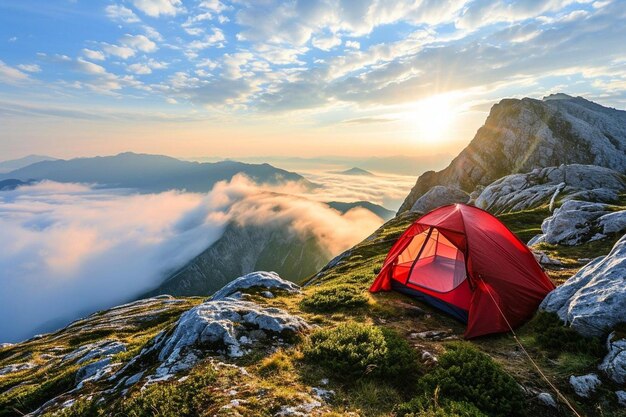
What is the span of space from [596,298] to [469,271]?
14.8ft

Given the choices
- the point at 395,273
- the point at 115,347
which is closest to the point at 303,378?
the point at 395,273

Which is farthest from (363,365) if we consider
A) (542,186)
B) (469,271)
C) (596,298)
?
(542,186)

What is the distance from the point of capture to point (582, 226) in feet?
95.2

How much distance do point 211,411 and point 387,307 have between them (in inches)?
424

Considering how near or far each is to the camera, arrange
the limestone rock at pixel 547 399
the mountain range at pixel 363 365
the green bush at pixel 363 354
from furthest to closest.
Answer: the green bush at pixel 363 354 → the limestone rock at pixel 547 399 → the mountain range at pixel 363 365

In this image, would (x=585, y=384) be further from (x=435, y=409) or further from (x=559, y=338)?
(x=435, y=409)

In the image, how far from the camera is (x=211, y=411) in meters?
7.64

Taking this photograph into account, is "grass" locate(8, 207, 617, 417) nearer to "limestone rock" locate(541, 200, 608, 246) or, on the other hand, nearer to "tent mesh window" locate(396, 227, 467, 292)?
"tent mesh window" locate(396, 227, 467, 292)

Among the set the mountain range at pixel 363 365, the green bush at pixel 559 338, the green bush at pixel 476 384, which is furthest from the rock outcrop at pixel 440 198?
the green bush at pixel 476 384

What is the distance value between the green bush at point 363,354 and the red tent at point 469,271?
408 centimetres

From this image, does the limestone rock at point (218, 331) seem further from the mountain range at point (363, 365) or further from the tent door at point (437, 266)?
the tent door at point (437, 266)

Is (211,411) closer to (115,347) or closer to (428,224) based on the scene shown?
(428,224)

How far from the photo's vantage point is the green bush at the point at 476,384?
8070 mm

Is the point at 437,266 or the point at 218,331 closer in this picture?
the point at 218,331
